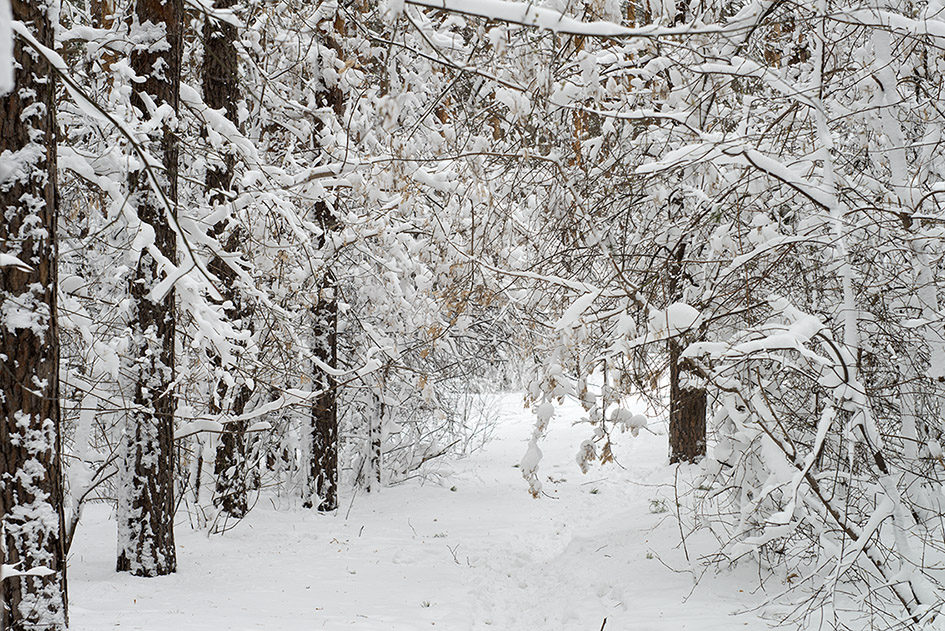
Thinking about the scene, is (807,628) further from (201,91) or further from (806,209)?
(201,91)

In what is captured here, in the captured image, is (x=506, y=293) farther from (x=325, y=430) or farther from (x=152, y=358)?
(x=325, y=430)

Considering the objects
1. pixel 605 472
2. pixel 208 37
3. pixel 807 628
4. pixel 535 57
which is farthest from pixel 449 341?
pixel 535 57

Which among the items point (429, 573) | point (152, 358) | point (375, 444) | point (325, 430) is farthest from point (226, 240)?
point (375, 444)

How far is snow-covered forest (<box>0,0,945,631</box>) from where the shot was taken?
437 cm

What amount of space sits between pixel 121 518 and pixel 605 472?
9.84 meters

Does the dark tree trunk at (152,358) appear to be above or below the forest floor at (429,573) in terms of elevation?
above

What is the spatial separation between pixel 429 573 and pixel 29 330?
5.12 metres

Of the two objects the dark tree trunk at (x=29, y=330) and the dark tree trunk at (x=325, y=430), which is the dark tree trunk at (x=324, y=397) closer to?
the dark tree trunk at (x=325, y=430)

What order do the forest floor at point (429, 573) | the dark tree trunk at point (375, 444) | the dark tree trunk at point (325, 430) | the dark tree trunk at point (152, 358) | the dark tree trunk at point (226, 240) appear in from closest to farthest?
the forest floor at point (429, 573) < the dark tree trunk at point (152, 358) < the dark tree trunk at point (226, 240) < the dark tree trunk at point (325, 430) < the dark tree trunk at point (375, 444)

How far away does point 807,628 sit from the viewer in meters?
5.36

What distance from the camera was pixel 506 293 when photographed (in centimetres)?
779

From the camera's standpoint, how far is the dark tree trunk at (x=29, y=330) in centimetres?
430

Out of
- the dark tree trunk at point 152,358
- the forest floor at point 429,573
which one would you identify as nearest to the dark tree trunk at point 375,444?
the forest floor at point 429,573

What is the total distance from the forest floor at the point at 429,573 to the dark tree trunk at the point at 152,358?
0.37 metres
